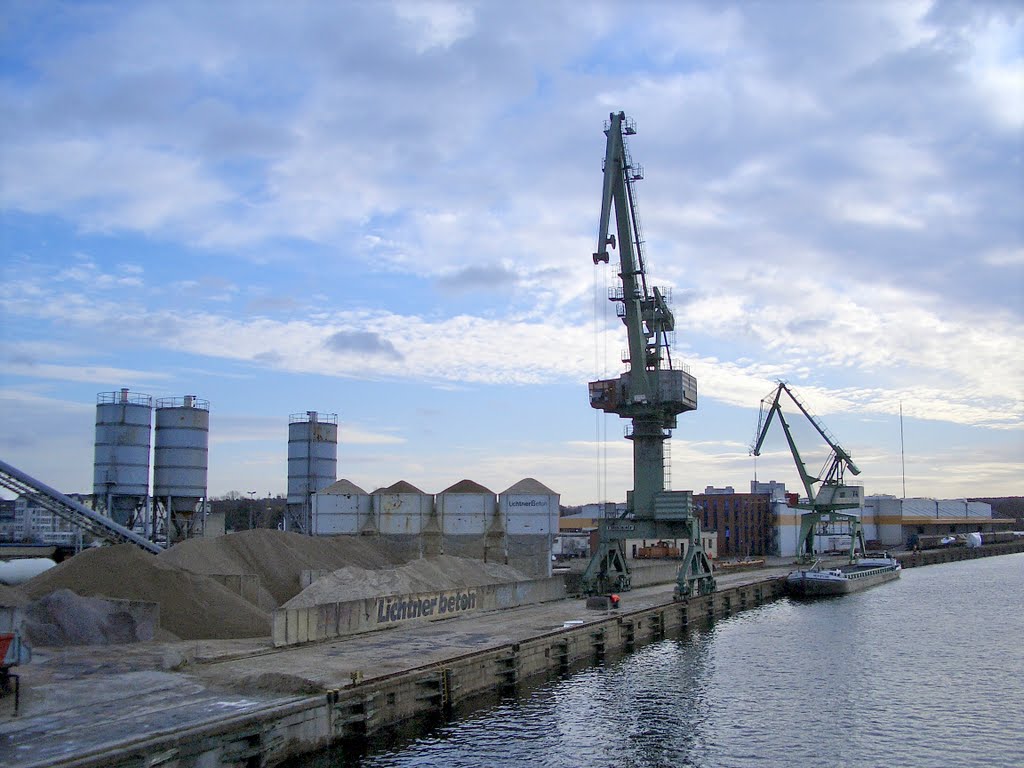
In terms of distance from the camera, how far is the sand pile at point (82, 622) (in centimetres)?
3008

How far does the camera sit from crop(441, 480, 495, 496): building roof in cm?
6819

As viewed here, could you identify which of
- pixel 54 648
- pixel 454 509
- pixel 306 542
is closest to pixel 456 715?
pixel 54 648

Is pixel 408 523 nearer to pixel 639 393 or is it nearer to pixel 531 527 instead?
pixel 531 527

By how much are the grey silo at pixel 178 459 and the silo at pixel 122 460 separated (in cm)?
126

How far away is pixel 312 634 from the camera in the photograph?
3222 cm

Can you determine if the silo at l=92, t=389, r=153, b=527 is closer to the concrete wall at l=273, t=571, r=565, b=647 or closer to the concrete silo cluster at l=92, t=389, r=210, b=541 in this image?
the concrete silo cluster at l=92, t=389, r=210, b=541

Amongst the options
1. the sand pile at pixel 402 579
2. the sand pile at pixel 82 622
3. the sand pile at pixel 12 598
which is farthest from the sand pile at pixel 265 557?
the sand pile at pixel 82 622

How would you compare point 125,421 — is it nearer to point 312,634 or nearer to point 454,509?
point 454,509

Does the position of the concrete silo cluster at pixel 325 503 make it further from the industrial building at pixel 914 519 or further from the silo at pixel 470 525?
the industrial building at pixel 914 519

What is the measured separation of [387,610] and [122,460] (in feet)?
104

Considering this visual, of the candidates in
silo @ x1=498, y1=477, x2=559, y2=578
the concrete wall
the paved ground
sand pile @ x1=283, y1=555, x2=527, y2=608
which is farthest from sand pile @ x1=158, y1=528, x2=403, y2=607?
silo @ x1=498, y1=477, x2=559, y2=578

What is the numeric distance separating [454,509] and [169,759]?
49.1m

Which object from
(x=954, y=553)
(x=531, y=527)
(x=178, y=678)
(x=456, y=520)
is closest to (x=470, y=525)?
(x=456, y=520)

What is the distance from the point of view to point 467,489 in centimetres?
6950
